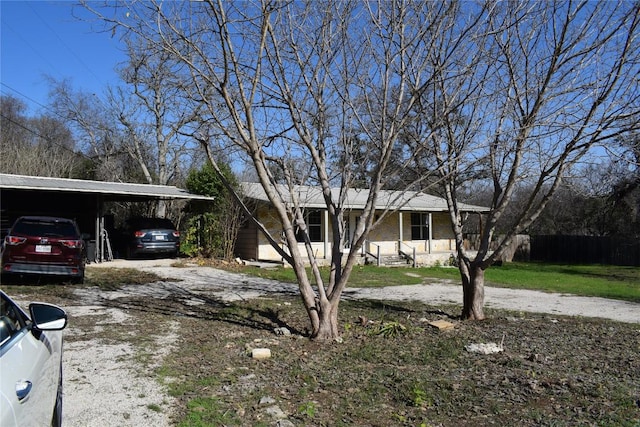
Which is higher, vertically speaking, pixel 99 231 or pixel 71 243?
pixel 99 231

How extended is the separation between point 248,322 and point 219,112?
10.9 feet

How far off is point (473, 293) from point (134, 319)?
5.58m

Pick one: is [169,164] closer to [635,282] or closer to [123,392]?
[635,282]

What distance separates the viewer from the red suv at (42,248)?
11.6 metres

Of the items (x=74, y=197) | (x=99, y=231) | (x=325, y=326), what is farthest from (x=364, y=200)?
(x=325, y=326)

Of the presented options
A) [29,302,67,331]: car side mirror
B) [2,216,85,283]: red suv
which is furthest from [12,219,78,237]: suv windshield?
[29,302,67,331]: car side mirror

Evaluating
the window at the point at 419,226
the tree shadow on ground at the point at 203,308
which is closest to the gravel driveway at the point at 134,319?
the tree shadow on ground at the point at 203,308

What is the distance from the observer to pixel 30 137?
33.4m

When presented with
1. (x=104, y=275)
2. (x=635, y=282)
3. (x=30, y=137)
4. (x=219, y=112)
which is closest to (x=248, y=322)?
(x=219, y=112)

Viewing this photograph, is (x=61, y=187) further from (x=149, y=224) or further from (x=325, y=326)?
(x=325, y=326)

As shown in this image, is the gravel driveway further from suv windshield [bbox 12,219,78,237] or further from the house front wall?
the house front wall

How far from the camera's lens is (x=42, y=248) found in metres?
11.7

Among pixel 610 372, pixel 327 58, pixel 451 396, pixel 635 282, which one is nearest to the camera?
pixel 451 396

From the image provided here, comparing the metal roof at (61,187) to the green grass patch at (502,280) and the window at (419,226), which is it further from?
the window at (419,226)
